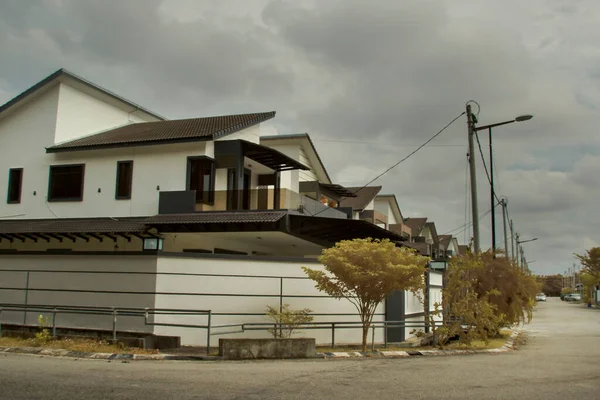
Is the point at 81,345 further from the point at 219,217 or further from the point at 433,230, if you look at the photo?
the point at 433,230

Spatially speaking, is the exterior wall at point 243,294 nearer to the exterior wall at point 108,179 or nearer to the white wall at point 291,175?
the exterior wall at point 108,179

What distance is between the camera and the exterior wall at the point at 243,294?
17.1 meters

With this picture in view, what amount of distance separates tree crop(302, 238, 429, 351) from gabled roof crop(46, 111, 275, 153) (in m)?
9.49

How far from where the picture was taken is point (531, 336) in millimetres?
25000

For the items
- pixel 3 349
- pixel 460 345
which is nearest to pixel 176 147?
pixel 3 349

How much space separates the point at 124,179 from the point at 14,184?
18.7ft

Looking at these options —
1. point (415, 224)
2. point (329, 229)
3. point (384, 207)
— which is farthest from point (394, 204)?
point (329, 229)

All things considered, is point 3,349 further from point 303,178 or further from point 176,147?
point 303,178

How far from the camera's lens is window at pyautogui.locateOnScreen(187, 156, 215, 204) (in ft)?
80.1

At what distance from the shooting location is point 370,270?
16219mm

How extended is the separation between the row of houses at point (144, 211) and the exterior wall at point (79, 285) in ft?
0.13

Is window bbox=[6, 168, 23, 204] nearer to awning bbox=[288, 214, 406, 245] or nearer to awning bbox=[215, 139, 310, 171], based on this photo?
awning bbox=[215, 139, 310, 171]

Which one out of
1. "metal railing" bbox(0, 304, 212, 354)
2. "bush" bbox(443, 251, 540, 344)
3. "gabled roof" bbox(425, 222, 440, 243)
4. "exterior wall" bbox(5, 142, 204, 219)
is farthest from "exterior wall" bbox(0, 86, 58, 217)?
"gabled roof" bbox(425, 222, 440, 243)

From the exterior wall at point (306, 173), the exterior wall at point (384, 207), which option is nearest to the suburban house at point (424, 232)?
the exterior wall at point (384, 207)
